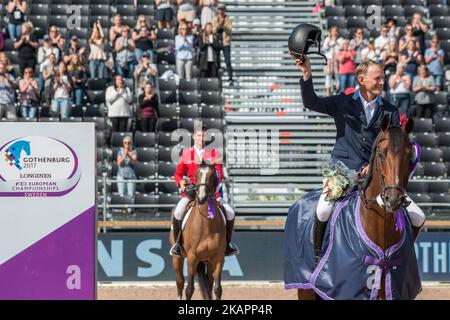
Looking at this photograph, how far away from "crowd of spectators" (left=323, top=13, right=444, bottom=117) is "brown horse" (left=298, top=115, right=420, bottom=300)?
1472 cm

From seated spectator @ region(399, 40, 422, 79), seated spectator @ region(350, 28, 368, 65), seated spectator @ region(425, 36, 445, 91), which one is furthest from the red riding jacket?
seated spectator @ region(425, 36, 445, 91)

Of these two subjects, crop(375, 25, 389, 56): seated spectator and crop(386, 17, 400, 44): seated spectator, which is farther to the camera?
crop(386, 17, 400, 44): seated spectator

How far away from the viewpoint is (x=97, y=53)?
2392cm

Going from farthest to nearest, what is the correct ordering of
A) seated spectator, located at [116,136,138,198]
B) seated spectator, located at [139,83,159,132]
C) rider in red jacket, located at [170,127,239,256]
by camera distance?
1. seated spectator, located at [139,83,159,132]
2. seated spectator, located at [116,136,138,198]
3. rider in red jacket, located at [170,127,239,256]

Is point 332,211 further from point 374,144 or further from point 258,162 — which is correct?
point 258,162

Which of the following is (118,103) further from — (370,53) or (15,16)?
(370,53)

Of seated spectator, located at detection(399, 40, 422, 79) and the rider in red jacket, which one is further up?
seated spectator, located at detection(399, 40, 422, 79)

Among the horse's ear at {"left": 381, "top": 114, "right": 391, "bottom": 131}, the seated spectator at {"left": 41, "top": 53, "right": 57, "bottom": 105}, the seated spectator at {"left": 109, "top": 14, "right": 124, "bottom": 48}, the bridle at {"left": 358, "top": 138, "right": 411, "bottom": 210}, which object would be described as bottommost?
the bridle at {"left": 358, "top": 138, "right": 411, "bottom": 210}

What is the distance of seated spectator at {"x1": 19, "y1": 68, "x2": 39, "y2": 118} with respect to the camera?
22.6 metres

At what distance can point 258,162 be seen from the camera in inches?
910

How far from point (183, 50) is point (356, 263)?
50.8 ft

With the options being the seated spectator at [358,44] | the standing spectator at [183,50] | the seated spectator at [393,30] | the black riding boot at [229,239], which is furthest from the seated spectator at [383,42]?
the black riding boot at [229,239]

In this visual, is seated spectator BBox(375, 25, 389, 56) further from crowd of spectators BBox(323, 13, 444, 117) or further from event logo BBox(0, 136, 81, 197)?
event logo BBox(0, 136, 81, 197)
